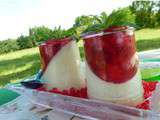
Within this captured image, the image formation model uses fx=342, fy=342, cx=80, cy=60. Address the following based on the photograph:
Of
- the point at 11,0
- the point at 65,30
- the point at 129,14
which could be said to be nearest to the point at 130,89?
the point at 129,14

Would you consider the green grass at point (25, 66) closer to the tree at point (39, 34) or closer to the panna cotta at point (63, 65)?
the tree at point (39, 34)

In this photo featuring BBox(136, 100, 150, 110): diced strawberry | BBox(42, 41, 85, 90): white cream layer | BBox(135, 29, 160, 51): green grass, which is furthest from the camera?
BBox(135, 29, 160, 51): green grass

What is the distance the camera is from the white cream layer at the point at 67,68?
0.83 metres

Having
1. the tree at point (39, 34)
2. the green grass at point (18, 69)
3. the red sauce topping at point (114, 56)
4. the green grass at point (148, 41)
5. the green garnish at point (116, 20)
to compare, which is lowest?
the green grass at point (18, 69)

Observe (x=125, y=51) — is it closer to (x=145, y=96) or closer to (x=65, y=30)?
(x=145, y=96)

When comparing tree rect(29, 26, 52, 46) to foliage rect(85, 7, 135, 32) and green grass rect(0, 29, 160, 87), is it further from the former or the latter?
green grass rect(0, 29, 160, 87)

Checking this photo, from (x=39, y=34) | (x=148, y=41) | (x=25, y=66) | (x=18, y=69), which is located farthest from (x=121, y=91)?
(x=148, y=41)

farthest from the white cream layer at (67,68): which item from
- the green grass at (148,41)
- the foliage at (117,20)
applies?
the green grass at (148,41)

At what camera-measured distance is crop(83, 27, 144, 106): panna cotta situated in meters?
0.66

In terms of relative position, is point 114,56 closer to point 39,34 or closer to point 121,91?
point 121,91

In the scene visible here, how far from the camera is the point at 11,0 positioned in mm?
8062

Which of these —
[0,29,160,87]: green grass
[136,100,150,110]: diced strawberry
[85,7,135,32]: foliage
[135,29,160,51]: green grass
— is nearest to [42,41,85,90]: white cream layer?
[85,7,135,32]: foliage

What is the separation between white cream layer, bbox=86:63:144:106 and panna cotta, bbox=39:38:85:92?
15cm

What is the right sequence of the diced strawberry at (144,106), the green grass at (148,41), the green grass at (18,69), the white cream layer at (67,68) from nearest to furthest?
the diced strawberry at (144,106) < the white cream layer at (67,68) < the green grass at (18,69) < the green grass at (148,41)
